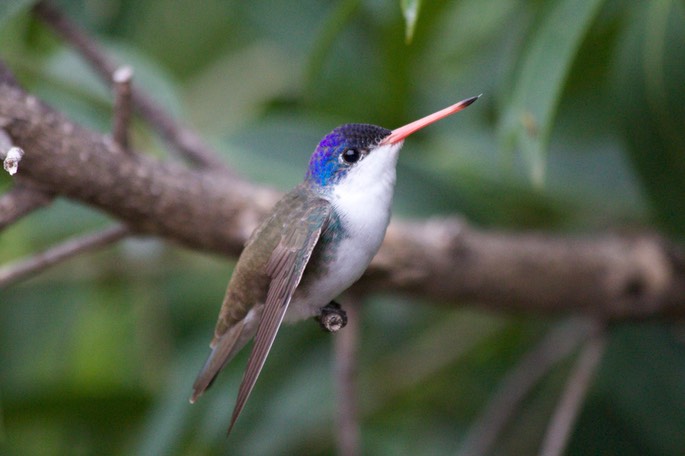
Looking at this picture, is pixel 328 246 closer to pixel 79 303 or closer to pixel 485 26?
pixel 485 26

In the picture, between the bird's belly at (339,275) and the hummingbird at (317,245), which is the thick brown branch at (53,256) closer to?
the hummingbird at (317,245)

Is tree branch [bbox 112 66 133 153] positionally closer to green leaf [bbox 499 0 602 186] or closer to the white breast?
the white breast

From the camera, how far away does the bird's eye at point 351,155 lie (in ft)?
6.33

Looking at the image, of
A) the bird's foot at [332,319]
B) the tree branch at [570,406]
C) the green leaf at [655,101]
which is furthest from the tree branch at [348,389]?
the green leaf at [655,101]

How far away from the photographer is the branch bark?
2.02 m

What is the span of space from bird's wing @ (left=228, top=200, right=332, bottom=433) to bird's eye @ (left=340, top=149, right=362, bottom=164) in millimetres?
211

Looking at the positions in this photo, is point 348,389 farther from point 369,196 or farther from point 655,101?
point 655,101

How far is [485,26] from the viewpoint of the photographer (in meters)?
3.54

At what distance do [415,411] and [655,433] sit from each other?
2.98ft

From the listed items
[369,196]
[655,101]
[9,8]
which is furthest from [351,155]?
[655,101]

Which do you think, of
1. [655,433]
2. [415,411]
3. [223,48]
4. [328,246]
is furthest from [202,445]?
[223,48]

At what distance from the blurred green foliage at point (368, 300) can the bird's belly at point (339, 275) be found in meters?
1.51

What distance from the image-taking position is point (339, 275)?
5.24ft

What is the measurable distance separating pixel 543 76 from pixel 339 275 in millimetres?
862
